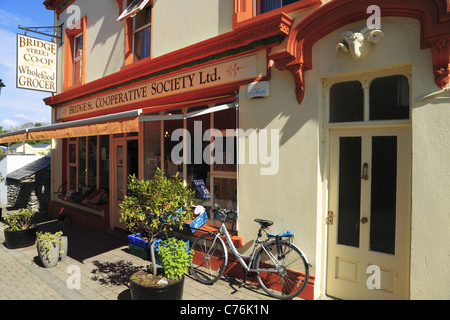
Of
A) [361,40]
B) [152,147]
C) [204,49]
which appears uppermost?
[204,49]

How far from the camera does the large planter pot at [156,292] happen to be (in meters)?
3.71

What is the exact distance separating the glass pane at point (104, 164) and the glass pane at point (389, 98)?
7.11 metres

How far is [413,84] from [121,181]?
6968 mm

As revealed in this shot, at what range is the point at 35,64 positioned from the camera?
353 inches

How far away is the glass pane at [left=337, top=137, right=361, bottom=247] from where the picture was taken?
13.4ft

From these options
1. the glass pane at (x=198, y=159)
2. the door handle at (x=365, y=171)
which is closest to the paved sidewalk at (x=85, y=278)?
the glass pane at (x=198, y=159)

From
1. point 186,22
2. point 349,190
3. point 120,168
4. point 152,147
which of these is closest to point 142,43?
point 186,22

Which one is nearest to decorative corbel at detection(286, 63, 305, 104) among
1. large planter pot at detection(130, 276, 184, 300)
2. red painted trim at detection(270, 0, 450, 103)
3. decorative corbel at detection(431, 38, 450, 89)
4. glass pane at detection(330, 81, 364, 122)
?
red painted trim at detection(270, 0, 450, 103)

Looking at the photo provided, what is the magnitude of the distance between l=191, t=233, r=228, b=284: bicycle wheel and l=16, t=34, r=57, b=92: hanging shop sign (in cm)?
717

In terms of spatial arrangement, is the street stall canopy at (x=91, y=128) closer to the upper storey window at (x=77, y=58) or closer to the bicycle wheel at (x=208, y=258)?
the bicycle wheel at (x=208, y=258)

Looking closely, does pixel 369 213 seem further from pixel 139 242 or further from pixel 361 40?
pixel 139 242

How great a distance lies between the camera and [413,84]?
3.42 metres

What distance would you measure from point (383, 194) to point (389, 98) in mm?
1227
